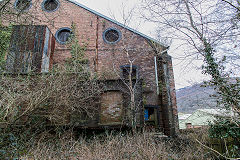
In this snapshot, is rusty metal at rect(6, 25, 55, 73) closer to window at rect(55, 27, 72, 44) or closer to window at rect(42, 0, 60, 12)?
window at rect(55, 27, 72, 44)

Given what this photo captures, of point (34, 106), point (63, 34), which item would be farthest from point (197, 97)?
point (63, 34)

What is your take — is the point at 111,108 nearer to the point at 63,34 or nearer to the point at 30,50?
the point at 30,50

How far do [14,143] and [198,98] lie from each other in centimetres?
579

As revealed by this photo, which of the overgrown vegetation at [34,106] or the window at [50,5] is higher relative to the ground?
the window at [50,5]

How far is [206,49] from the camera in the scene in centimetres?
541

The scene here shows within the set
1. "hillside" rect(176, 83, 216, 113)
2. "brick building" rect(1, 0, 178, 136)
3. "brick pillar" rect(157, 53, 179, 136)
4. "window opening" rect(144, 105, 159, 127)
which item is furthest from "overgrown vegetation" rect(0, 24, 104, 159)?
"brick pillar" rect(157, 53, 179, 136)

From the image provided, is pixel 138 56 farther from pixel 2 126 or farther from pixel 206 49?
pixel 2 126

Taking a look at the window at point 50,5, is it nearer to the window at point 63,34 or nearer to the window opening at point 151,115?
the window at point 63,34

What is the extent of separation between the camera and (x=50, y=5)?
506 inches

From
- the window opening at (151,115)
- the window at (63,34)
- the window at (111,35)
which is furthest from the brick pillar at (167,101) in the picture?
the window at (63,34)

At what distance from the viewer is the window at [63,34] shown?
12.1 meters

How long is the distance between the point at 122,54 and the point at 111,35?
6.42 ft

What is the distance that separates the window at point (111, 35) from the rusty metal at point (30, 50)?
3972 mm

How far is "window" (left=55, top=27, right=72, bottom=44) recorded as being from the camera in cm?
1211
